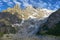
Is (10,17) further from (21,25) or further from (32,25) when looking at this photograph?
(32,25)

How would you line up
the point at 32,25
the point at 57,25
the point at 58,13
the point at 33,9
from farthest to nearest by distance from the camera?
the point at 33,9 < the point at 32,25 < the point at 58,13 < the point at 57,25

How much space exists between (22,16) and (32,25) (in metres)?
35.8

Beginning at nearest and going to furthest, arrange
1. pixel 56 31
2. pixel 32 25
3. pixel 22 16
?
pixel 56 31, pixel 32 25, pixel 22 16

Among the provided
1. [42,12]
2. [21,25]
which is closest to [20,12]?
[42,12]

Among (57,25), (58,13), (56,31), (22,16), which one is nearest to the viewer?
(56,31)

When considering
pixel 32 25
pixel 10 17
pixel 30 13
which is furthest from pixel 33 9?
pixel 32 25

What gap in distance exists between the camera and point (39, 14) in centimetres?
15888

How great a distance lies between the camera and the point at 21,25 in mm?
135500

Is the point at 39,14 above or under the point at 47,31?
above

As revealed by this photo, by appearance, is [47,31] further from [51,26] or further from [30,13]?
[30,13]

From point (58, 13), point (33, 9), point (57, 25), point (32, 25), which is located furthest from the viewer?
point (33, 9)

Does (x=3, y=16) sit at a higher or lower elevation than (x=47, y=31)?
higher

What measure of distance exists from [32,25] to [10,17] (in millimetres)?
25217

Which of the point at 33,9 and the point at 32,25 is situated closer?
the point at 32,25
